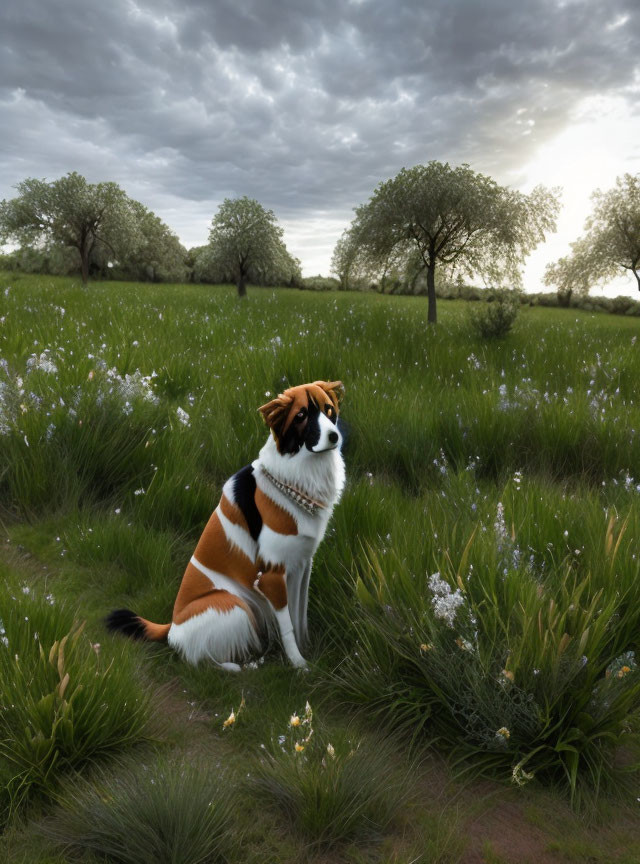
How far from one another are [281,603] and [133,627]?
0.91 meters

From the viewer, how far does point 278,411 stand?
2697mm

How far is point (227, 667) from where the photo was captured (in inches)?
117

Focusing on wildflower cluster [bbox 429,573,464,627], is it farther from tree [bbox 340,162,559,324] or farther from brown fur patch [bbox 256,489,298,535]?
tree [bbox 340,162,559,324]

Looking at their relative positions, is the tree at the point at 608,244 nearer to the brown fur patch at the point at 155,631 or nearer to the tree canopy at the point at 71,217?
the tree canopy at the point at 71,217

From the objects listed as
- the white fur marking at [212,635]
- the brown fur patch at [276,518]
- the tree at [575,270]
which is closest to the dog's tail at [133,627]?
the white fur marking at [212,635]

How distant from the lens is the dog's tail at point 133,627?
309 cm

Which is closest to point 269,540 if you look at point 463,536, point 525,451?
point 463,536

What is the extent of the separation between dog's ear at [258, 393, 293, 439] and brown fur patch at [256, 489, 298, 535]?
441mm

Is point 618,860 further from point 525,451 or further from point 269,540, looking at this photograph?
point 525,451

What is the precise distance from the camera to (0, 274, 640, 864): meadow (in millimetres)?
2074

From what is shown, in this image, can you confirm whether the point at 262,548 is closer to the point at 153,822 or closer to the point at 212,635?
the point at 212,635

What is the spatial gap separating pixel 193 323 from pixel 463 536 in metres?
8.41

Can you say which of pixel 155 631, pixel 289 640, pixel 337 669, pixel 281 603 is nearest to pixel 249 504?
pixel 281 603

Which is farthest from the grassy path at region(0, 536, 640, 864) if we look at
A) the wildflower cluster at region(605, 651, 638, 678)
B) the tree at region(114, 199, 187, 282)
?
the tree at region(114, 199, 187, 282)
